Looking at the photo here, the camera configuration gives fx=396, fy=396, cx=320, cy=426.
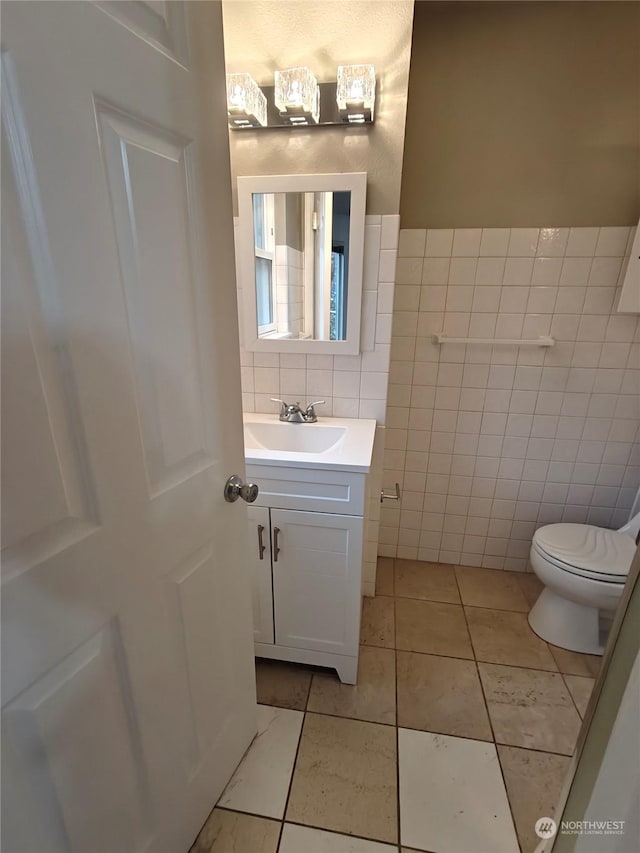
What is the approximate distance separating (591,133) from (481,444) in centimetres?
127

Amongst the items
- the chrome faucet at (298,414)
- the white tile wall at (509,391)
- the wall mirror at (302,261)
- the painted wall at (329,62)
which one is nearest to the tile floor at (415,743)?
the white tile wall at (509,391)

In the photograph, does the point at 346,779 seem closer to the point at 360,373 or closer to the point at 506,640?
the point at 506,640

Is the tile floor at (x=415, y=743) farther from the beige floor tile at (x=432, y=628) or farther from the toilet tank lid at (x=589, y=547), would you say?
the toilet tank lid at (x=589, y=547)

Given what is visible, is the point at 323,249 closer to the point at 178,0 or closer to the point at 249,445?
the point at 249,445

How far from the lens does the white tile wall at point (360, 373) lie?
57.9 inches

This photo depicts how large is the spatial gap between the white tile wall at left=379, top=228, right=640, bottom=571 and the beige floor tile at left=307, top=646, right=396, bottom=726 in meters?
0.74

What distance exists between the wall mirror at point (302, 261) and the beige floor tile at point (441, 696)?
49.4 inches

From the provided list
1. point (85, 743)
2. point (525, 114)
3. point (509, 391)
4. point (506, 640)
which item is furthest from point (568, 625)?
point (525, 114)

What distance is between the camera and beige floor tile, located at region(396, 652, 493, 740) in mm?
1314

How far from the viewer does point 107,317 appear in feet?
1.78

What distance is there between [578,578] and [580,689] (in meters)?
0.40

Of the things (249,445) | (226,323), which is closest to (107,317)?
(226,323)

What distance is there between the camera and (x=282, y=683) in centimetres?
146

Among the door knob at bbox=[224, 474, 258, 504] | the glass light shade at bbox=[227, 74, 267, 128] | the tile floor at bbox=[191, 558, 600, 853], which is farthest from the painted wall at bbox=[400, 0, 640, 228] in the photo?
the tile floor at bbox=[191, 558, 600, 853]
